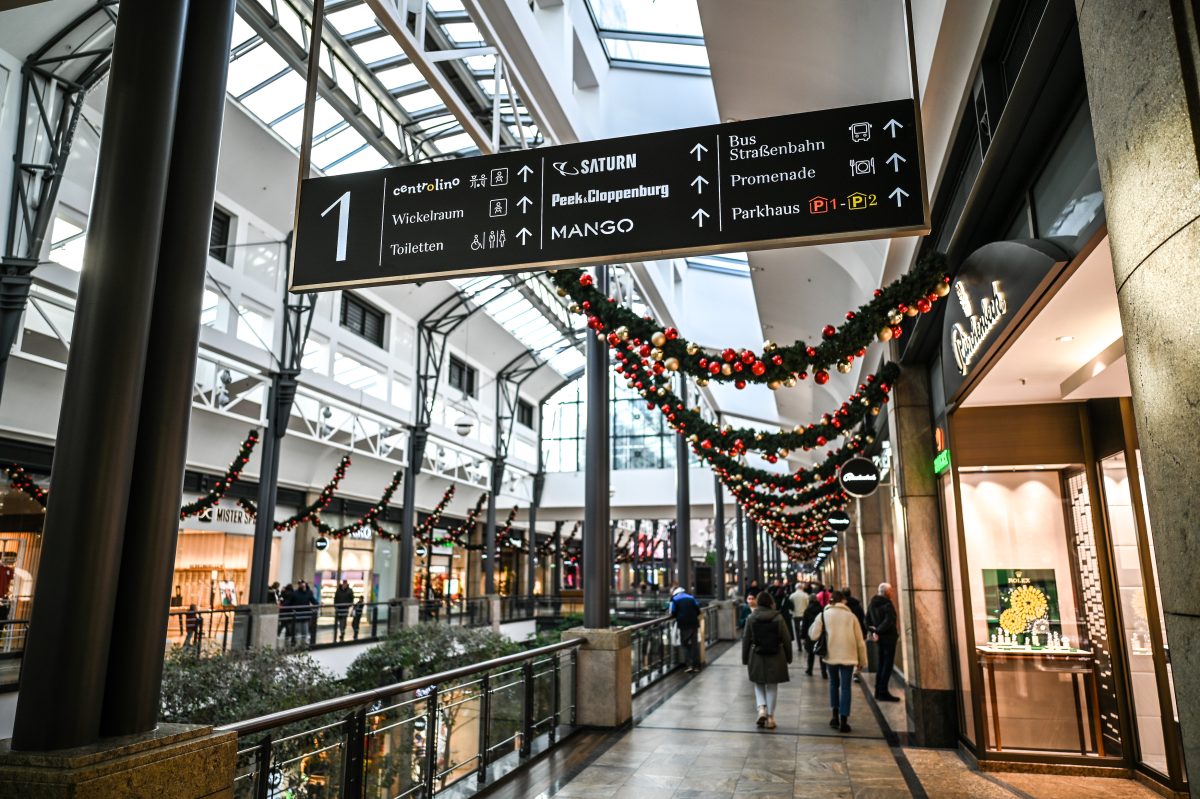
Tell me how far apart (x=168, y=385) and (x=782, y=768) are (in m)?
5.51

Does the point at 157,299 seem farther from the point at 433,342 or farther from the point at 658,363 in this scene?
the point at 433,342

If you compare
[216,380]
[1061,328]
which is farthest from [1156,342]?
[216,380]

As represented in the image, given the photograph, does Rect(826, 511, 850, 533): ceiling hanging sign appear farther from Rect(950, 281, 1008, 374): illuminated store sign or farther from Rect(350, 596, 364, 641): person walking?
Rect(350, 596, 364, 641): person walking

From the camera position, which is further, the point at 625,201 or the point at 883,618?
the point at 883,618

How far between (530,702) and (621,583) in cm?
4212

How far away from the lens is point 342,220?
163 inches

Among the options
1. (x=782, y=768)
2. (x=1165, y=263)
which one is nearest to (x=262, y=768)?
(x=1165, y=263)

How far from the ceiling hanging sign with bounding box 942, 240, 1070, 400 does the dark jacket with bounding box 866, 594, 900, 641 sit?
4.70 m

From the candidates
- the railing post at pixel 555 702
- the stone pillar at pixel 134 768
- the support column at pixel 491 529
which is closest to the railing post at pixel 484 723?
the railing post at pixel 555 702

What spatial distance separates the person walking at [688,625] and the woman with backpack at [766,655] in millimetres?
5039

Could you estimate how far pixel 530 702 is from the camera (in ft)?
22.1

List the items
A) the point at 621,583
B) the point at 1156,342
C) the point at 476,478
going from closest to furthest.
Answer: the point at 1156,342 < the point at 476,478 < the point at 621,583

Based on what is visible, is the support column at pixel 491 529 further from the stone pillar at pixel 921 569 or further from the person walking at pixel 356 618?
the stone pillar at pixel 921 569

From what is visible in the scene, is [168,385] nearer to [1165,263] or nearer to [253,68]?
[1165,263]
